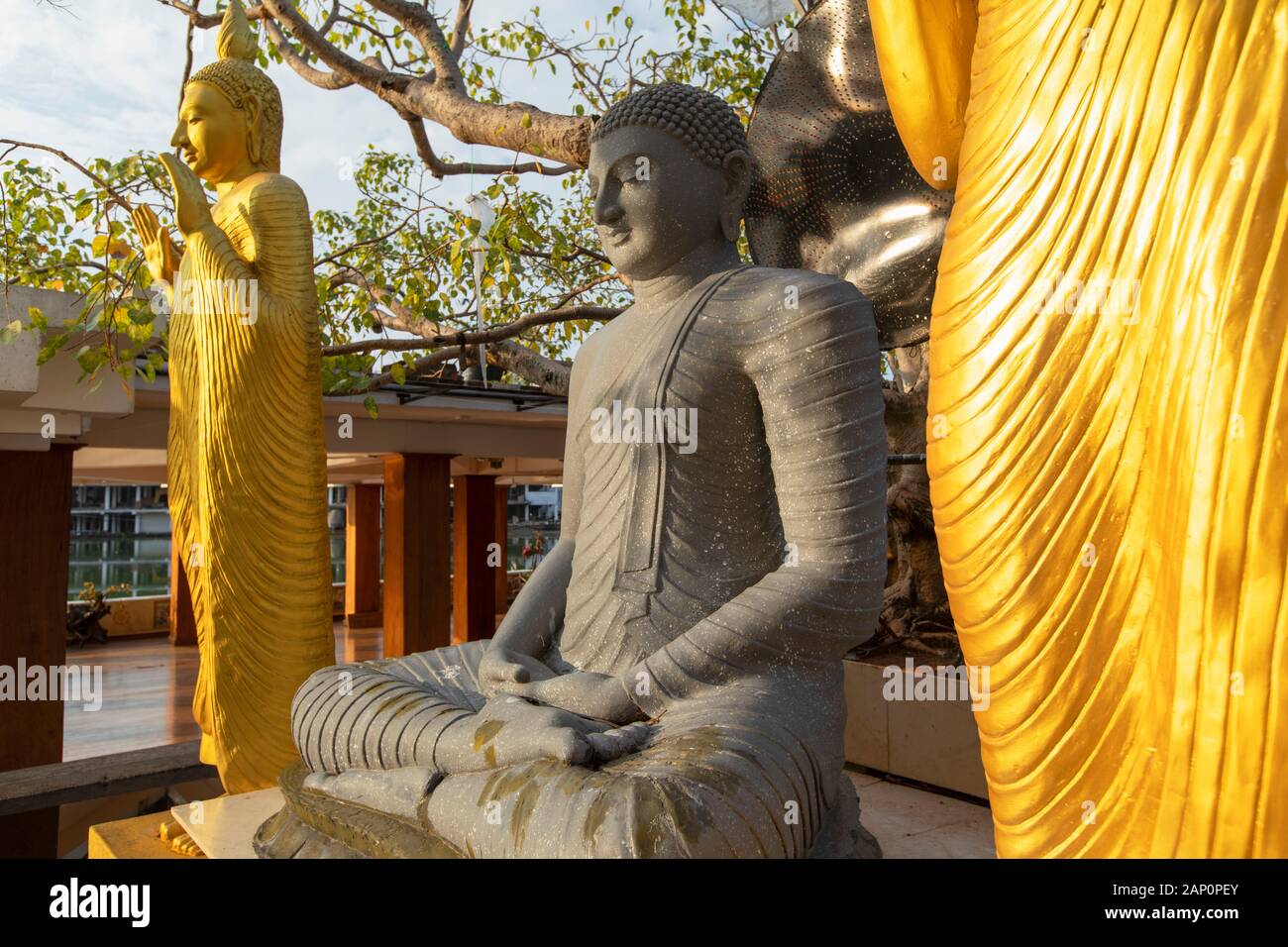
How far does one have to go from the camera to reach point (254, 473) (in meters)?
3.54

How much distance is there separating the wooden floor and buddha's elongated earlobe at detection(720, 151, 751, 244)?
595 centimetres

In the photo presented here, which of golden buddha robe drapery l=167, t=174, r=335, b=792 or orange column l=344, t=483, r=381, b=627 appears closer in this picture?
golden buddha robe drapery l=167, t=174, r=335, b=792

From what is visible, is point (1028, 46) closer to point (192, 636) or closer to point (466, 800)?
point (466, 800)

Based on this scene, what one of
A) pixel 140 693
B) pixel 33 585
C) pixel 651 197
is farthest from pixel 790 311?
pixel 140 693

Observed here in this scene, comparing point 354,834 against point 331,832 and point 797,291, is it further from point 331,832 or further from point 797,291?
point 797,291

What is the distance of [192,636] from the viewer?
13242mm

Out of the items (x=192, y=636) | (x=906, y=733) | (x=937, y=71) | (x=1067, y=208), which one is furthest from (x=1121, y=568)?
(x=192, y=636)

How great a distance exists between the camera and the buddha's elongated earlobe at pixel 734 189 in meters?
2.48

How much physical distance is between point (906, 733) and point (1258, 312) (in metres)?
2.84

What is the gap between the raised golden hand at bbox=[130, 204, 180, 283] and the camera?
3.79 m

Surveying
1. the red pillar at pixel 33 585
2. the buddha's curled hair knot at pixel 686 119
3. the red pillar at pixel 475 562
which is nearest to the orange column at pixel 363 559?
the red pillar at pixel 475 562

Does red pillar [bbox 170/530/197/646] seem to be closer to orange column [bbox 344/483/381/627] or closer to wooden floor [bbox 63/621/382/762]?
wooden floor [bbox 63/621/382/762]

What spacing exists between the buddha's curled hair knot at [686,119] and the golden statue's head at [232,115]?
2.01 metres

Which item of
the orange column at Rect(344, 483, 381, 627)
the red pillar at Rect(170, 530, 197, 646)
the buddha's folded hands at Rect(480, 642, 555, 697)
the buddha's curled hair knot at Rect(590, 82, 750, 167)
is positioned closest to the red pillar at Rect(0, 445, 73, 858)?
the buddha's folded hands at Rect(480, 642, 555, 697)
